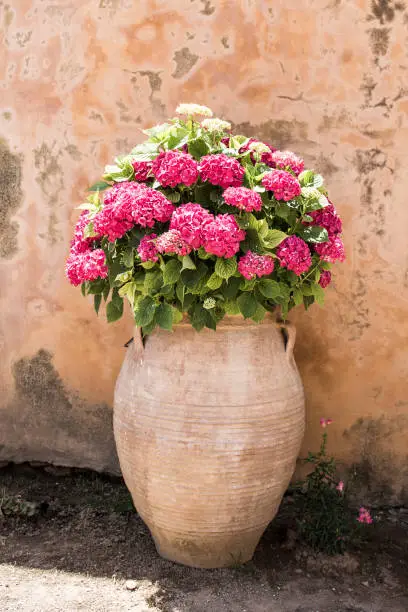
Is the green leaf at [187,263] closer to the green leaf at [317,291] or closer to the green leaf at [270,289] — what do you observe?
the green leaf at [270,289]

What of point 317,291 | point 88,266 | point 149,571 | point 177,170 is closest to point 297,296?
point 317,291

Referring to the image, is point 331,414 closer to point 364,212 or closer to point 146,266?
point 364,212

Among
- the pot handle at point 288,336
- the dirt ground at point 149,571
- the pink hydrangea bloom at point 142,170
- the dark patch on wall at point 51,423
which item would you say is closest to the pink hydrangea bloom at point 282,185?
the pink hydrangea bloom at point 142,170

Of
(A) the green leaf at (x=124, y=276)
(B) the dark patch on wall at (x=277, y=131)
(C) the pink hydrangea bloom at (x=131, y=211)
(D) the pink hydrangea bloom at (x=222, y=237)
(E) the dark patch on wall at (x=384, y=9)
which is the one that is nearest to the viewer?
(D) the pink hydrangea bloom at (x=222, y=237)

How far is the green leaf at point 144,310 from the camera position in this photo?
252 cm

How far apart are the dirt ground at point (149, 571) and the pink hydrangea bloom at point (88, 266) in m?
1.18

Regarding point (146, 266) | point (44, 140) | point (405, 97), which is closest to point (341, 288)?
point (405, 97)

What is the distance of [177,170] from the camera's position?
246 centimetres

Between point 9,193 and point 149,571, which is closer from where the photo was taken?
point 149,571

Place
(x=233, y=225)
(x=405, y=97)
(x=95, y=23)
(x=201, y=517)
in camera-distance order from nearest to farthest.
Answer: (x=233, y=225) < (x=201, y=517) < (x=405, y=97) < (x=95, y=23)

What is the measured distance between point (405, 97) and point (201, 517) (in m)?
2.07

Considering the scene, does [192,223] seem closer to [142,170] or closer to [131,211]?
[131,211]

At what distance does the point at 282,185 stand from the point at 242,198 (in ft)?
0.62

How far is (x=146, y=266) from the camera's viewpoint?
2516 millimetres
